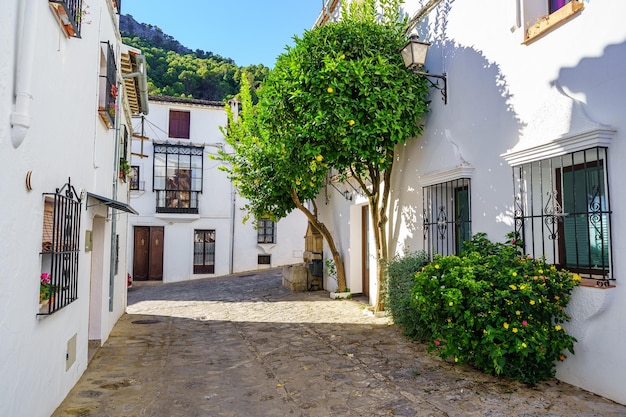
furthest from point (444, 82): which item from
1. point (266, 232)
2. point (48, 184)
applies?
point (266, 232)

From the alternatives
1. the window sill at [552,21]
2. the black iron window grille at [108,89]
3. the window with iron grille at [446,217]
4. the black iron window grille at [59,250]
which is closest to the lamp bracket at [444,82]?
the window with iron grille at [446,217]

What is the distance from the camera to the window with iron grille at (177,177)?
1906cm

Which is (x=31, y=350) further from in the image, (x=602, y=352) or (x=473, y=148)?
(x=473, y=148)

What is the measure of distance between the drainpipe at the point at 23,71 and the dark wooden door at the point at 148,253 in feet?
55.5

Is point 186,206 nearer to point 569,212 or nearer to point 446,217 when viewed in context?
point 446,217

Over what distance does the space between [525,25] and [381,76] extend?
212 centimetres

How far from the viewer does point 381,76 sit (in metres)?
6.62

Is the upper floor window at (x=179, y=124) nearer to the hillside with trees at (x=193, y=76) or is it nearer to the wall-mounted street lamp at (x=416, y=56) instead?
the hillside with trees at (x=193, y=76)

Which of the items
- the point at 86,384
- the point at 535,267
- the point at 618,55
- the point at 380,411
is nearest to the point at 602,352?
the point at 535,267

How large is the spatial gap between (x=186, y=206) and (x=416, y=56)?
49.0 feet

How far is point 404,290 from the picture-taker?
21.7ft

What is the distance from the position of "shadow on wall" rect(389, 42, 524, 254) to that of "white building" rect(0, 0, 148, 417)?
4833 mm

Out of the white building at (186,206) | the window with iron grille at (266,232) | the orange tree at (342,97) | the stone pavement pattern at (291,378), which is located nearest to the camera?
the stone pavement pattern at (291,378)

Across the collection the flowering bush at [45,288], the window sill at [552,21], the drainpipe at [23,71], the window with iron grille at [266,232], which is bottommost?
the flowering bush at [45,288]
